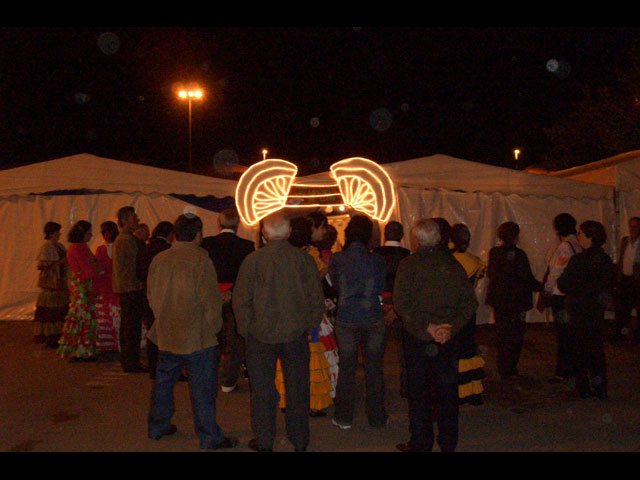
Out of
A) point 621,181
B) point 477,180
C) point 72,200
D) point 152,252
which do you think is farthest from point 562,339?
point 72,200

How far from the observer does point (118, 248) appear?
7727 millimetres

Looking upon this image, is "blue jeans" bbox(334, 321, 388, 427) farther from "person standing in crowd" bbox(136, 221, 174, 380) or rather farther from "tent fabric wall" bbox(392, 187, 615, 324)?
"tent fabric wall" bbox(392, 187, 615, 324)

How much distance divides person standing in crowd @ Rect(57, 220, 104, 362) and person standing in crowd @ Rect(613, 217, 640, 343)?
7.56 metres

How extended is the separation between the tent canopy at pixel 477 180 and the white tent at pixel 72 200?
2.34 meters

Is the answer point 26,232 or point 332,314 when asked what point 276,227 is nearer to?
point 332,314

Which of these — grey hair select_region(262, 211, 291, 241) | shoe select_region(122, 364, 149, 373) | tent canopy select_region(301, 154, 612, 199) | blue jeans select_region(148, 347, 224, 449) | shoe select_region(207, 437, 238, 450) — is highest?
tent canopy select_region(301, 154, 612, 199)

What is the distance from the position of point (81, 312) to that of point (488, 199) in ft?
22.9

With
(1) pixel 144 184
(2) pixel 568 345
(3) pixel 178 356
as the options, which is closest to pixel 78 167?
(1) pixel 144 184

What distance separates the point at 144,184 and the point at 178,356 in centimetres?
689

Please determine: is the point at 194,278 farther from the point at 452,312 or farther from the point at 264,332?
the point at 452,312

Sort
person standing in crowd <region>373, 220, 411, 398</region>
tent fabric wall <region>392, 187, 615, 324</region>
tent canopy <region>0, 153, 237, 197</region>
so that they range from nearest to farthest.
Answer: person standing in crowd <region>373, 220, 411, 398</region>, tent canopy <region>0, 153, 237, 197</region>, tent fabric wall <region>392, 187, 615, 324</region>

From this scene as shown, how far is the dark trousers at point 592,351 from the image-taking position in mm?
6211

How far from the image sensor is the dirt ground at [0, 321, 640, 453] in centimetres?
499

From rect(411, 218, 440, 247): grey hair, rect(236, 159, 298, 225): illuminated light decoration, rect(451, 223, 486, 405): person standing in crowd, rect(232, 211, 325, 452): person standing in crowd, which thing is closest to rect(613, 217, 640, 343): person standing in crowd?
rect(451, 223, 486, 405): person standing in crowd
